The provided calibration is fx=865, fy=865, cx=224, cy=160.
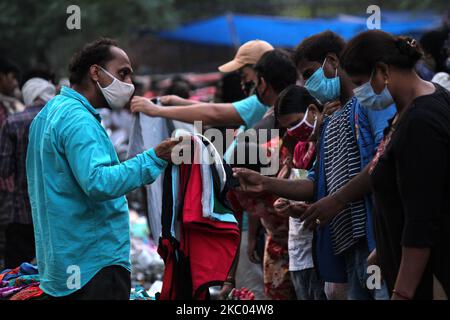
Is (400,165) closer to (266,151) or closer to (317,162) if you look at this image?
(317,162)

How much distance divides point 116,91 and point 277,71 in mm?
2032

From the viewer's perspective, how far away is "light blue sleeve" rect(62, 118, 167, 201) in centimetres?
418

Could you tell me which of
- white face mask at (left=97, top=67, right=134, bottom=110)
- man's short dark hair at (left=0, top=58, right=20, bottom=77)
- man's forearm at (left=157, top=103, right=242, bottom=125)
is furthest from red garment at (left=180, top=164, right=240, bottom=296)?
man's short dark hair at (left=0, top=58, right=20, bottom=77)

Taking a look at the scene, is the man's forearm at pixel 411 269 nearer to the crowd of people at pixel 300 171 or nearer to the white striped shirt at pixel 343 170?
the crowd of people at pixel 300 171

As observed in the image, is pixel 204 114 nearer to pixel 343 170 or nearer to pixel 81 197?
pixel 343 170

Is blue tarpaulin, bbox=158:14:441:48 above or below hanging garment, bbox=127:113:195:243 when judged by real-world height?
below

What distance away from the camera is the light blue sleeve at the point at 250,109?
6746mm

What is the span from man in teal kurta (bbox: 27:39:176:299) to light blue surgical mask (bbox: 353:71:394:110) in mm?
1038

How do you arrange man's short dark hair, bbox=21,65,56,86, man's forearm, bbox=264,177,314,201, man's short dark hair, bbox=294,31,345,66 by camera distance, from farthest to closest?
1. man's short dark hair, bbox=21,65,56,86
2. man's short dark hair, bbox=294,31,345,66
3. man's forearm, bbox=264,177,314,201

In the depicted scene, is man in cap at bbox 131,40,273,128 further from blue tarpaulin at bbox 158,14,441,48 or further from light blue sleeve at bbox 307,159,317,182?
blue tarpaulin at bbox 158,14,441,48

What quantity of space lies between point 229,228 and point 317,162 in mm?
704

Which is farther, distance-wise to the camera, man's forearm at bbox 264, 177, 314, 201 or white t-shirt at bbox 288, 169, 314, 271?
white t-shirt at bbox 288, 169, 314, 271

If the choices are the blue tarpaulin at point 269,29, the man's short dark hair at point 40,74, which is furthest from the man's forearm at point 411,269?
the blue tarpaulin at point 269,29

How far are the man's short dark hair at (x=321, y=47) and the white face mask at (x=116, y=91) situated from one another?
1.25 m
